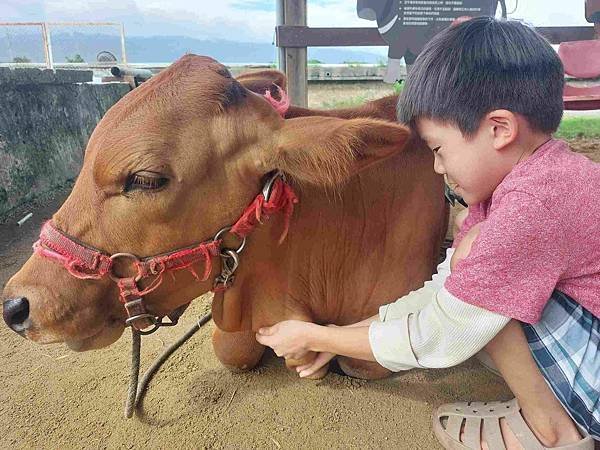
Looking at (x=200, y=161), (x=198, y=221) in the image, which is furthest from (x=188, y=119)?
(x=198, y=221)

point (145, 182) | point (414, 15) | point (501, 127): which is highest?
point (414, 15)

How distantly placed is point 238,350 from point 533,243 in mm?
1385

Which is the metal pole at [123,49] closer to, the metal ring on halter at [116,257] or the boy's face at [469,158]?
the metal ring on halter at [116,257]

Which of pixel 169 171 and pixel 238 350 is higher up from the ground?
pixel 169 171

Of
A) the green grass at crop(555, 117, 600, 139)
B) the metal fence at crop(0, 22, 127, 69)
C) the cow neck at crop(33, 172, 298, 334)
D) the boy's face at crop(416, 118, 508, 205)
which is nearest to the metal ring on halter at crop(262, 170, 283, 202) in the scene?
the cow neck at crop(33, 172, 298, 334)

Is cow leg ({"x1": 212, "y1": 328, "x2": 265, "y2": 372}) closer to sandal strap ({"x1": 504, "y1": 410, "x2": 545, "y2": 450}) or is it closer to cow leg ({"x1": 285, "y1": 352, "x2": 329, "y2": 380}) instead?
cow leg ({"x1": 285, "y1": 352, "x2": 329, "y2": 380})

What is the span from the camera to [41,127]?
5.50 m

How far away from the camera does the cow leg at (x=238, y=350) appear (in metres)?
2.34

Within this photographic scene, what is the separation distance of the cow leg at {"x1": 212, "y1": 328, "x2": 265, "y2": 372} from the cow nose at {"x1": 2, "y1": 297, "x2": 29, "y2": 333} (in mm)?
912

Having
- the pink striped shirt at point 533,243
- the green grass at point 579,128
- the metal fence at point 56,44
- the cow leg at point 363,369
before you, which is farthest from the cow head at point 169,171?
the metal fence at point 56,44

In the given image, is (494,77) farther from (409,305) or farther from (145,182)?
(145,182)

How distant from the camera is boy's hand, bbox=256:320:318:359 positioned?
1937mm

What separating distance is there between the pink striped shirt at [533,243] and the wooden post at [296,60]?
3.39 m

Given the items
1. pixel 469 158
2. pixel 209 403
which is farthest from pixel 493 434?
pixel 209 403
